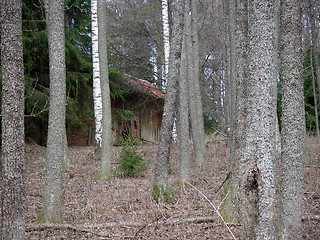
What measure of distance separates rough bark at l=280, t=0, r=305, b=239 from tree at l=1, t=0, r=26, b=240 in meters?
3.81

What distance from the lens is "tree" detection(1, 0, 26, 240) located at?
4172 millimetres

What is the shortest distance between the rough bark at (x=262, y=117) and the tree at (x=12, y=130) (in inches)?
125

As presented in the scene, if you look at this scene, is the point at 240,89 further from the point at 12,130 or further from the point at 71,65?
the point at 71,65

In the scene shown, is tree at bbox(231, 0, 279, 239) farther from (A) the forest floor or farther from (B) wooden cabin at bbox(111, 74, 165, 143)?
(B) wooden cabin at bbox(111, 74, 165, 143)

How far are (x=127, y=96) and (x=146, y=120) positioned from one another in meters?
2.45

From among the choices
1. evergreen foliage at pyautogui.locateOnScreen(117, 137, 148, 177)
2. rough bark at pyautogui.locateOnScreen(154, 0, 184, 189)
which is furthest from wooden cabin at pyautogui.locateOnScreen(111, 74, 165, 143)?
rough bark at pyautogui.locateOnScreen(154, 0, 184, 189)

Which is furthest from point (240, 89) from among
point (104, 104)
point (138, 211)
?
point (104, 104)

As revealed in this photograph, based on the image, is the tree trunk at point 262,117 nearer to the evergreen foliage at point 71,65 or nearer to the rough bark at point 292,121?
the rough bark at point 292,121

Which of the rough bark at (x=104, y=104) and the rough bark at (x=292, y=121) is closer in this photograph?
the rough bark at (x=292, y=121)

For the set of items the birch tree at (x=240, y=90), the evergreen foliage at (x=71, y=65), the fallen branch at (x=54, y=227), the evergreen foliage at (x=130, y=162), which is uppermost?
the evergreen foliage at (x=71, y=65)

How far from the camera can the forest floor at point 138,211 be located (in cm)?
488

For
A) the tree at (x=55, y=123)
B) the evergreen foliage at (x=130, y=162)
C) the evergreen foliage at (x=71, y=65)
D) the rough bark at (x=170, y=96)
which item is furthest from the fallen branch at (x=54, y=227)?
the evergreen foliage at (x=71, y=65)

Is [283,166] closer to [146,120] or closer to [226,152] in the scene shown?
[226,152]

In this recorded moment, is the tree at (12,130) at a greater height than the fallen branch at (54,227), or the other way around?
the tree at (12,130)
